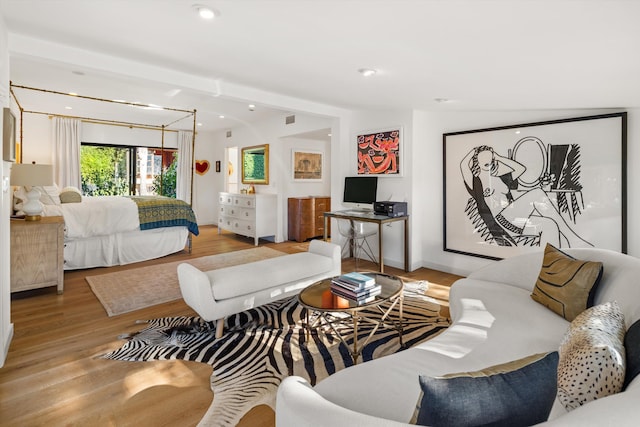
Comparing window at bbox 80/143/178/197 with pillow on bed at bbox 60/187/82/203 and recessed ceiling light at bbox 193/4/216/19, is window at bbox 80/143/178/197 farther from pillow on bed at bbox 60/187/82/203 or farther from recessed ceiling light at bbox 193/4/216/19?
recessed ceiling light at bbox 193/4/216/19

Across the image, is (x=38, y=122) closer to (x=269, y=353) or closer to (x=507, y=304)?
(x=269, y=353)

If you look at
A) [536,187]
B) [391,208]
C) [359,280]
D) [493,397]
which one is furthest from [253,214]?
[493,397]

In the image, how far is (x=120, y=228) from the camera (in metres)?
4.82

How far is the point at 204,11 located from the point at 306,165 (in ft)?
16.8

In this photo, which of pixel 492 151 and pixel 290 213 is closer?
pixel 492 151

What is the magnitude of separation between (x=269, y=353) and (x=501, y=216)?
3.09 m

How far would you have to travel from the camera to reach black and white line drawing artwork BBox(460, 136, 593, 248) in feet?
11.3

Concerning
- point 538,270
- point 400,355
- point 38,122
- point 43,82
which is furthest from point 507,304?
point 38,122

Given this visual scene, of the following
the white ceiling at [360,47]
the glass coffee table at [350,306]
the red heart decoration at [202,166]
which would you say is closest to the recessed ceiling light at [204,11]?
the white ceiling at [360,47]

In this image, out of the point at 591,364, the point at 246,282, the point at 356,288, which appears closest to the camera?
the point at 591,364

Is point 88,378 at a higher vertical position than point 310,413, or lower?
lower

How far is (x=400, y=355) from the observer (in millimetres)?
1632

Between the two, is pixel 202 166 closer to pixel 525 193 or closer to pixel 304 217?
pixel 304 217

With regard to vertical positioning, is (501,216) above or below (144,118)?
below
